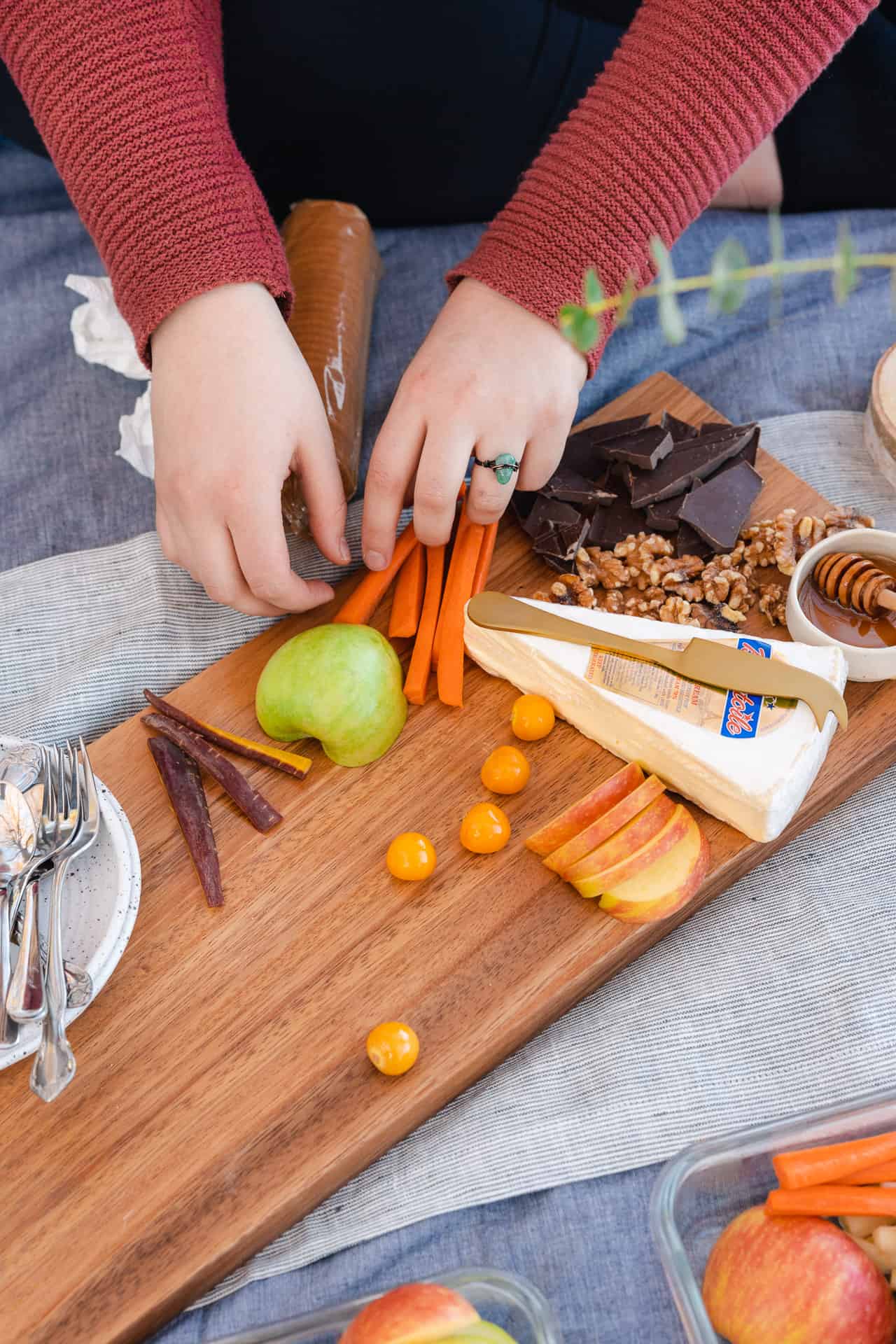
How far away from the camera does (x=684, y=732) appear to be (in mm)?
1153

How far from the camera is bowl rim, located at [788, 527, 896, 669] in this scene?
123 centimetres

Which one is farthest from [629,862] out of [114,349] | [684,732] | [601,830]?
[114,349]

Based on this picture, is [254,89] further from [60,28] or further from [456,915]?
[456,915]

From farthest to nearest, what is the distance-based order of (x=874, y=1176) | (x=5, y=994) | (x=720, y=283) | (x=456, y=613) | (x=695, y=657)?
(x=456, y=613)
(x=695, y=657)
(x=5, y=994)
(x=874, y=1176)
(x=720, y=283)

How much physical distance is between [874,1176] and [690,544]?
0.77 meters

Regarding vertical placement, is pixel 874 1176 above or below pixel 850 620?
below

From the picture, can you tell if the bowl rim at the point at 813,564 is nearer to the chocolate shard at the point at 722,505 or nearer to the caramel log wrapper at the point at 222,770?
the chocolate shard at the point at 722,505

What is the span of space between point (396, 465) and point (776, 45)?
2.02ft

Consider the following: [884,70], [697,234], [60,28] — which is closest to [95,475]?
[60,28]

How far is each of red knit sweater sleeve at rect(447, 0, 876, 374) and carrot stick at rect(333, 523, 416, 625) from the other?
0.34 metres

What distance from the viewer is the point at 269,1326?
33.3 inches

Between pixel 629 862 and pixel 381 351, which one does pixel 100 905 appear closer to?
pixel 629 862

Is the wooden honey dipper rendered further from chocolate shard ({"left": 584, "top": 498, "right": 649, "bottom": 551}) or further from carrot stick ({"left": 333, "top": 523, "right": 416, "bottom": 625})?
carrot stick ({"left": 333, "top": 523, "right": 416, "bottom": 625})

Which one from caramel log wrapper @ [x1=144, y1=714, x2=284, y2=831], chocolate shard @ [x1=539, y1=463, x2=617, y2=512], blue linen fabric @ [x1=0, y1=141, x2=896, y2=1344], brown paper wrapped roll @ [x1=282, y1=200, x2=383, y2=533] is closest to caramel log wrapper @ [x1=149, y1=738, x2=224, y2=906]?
caramel log wrapper @ [x1=144, y1=714, x2=284, y2=831]
